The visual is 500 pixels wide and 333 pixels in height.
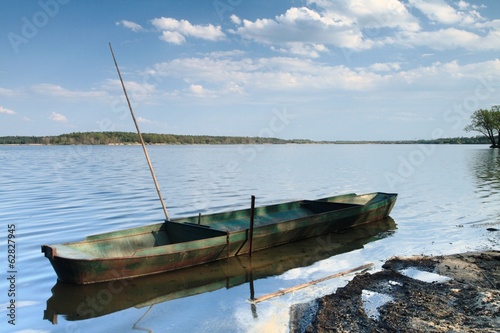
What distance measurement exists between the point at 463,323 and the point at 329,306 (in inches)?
88.8

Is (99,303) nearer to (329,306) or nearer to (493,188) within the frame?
(329,306)

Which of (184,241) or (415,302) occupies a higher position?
(184,241)

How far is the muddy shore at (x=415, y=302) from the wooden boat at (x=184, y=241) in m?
3.66

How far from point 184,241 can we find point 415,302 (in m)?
6.70

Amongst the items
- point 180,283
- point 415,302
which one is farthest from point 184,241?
point 415,302

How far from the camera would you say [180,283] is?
9805 millimetres

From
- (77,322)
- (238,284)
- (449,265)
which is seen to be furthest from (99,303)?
(449,265)

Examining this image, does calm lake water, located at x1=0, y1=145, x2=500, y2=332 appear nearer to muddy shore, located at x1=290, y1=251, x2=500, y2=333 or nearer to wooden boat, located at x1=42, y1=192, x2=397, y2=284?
wooden boat, located at x1=42, y1=192, x2=397, y2=284

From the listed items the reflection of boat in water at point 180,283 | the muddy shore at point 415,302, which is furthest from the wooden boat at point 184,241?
the muddy shore at point 415,302

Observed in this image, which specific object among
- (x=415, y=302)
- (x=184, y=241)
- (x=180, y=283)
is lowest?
(x=180, y=283)

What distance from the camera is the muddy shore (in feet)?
21.3

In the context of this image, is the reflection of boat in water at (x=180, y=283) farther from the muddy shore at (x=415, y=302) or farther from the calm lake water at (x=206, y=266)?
the muddy shore at (x=415, y=302)

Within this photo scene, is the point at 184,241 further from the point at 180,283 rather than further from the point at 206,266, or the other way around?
the point at 180,283

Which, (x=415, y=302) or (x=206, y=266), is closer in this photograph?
(x=415, y=302)
